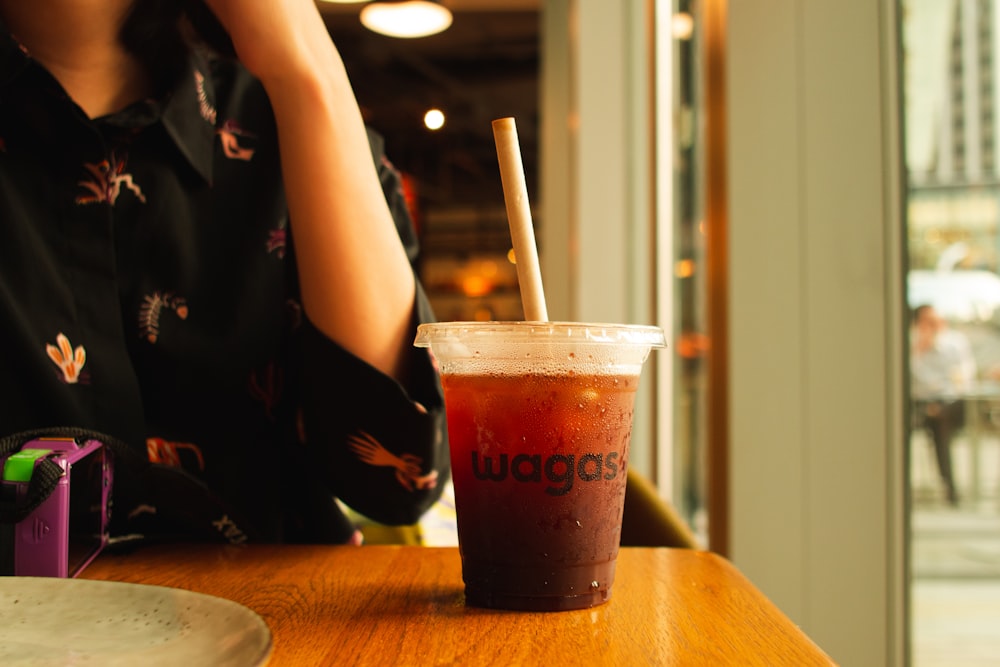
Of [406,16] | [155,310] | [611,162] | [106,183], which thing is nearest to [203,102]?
[106,183]

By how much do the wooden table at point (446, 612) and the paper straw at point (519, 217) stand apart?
0.77 feet

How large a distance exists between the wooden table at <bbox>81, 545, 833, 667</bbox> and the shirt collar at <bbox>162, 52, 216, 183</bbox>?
54 centimetres

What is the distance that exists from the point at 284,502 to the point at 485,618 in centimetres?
61

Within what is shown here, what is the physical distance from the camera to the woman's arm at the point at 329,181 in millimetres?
907

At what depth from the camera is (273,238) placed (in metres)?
1.12

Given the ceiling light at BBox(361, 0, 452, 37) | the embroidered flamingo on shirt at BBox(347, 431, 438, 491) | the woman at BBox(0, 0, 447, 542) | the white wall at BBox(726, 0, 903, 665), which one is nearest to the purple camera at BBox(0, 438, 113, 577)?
the woman at BBox(0, 0, 447, 542)

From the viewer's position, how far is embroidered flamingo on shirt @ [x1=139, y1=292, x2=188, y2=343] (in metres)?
1.04

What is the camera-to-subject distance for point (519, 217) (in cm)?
66

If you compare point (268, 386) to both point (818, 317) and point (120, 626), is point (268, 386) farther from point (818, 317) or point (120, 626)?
point (818, 317)

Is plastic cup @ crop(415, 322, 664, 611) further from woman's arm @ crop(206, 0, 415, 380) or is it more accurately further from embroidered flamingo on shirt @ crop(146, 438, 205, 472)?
embroidered flamingo on shirt @ crop(146, 438, 205, 472)

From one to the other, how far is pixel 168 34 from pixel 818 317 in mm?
1001

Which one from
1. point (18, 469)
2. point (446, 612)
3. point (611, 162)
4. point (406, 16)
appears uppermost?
point (406, 16)

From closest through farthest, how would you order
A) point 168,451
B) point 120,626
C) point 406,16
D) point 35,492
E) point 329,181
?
point 120,626, point 35,492, point 329,181, point 168,451, point 406,16

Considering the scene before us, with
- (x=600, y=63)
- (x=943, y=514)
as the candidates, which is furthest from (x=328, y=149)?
(x=600, y=63)
